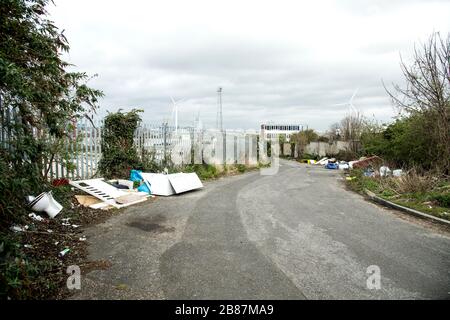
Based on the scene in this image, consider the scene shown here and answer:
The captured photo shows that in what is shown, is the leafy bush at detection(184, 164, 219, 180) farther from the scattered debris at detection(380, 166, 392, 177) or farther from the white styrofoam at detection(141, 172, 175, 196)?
the scattered debris at detection(380, 166, 392, 177)

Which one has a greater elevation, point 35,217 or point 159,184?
point 159,184

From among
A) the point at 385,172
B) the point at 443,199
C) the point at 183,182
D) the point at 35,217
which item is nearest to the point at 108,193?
the point at 35,217

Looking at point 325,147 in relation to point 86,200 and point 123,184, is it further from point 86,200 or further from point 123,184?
point 86,200

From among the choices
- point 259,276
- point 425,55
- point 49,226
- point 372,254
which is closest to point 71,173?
point 49,226

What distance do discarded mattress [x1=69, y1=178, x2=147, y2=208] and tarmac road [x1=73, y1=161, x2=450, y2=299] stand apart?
43 centimetres

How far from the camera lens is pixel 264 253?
4891mm

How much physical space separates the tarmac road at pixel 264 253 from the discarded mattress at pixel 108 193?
43 cm

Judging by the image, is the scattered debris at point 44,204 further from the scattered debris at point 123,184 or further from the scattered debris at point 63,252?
the scattered debris at point 123,184

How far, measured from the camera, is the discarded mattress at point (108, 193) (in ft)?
26.8

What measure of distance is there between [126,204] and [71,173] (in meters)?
2.45

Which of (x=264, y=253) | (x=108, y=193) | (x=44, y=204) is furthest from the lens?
(x=108, y=193)

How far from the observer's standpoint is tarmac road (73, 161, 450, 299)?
12.1 ft

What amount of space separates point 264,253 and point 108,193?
17.6ft

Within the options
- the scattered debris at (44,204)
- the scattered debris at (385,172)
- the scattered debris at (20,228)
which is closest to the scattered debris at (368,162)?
the scattered debris at (385,172)
